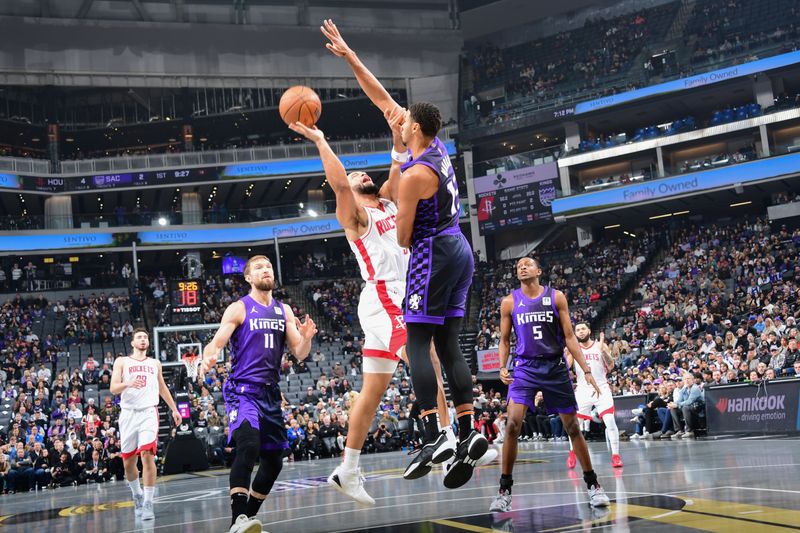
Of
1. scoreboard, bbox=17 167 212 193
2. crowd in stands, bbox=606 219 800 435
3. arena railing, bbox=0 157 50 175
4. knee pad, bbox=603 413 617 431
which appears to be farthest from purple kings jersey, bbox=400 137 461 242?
arena railing, bbox=0 157 50 175

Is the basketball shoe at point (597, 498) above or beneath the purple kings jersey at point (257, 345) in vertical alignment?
beneath

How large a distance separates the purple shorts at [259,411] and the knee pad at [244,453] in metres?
0.10

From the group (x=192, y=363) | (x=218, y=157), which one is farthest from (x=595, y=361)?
(x=218, y=157)

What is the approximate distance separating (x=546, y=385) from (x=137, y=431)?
6.48 meters

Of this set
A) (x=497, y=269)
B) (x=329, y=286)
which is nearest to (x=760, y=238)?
(x=497, y=269)

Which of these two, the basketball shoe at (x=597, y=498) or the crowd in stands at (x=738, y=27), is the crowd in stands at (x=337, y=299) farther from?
the basketball shoe at (x=597, y=498)

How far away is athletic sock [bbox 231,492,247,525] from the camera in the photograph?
6879 millimetres

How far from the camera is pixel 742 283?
30.0 metres

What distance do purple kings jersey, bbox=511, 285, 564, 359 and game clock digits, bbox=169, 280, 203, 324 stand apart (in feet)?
68.2

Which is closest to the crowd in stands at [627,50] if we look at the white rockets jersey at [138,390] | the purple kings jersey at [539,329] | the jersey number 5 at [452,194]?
the purple kings jersey at [539,329]

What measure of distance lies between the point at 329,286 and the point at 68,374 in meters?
16.5

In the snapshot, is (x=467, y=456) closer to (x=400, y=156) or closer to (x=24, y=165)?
(x=400, y=156)

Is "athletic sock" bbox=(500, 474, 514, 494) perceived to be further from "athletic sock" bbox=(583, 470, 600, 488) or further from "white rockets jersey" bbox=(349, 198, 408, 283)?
"white rockets jersey" bbox=(349, 198, 408, 283)

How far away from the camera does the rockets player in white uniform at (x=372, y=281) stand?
644cm
